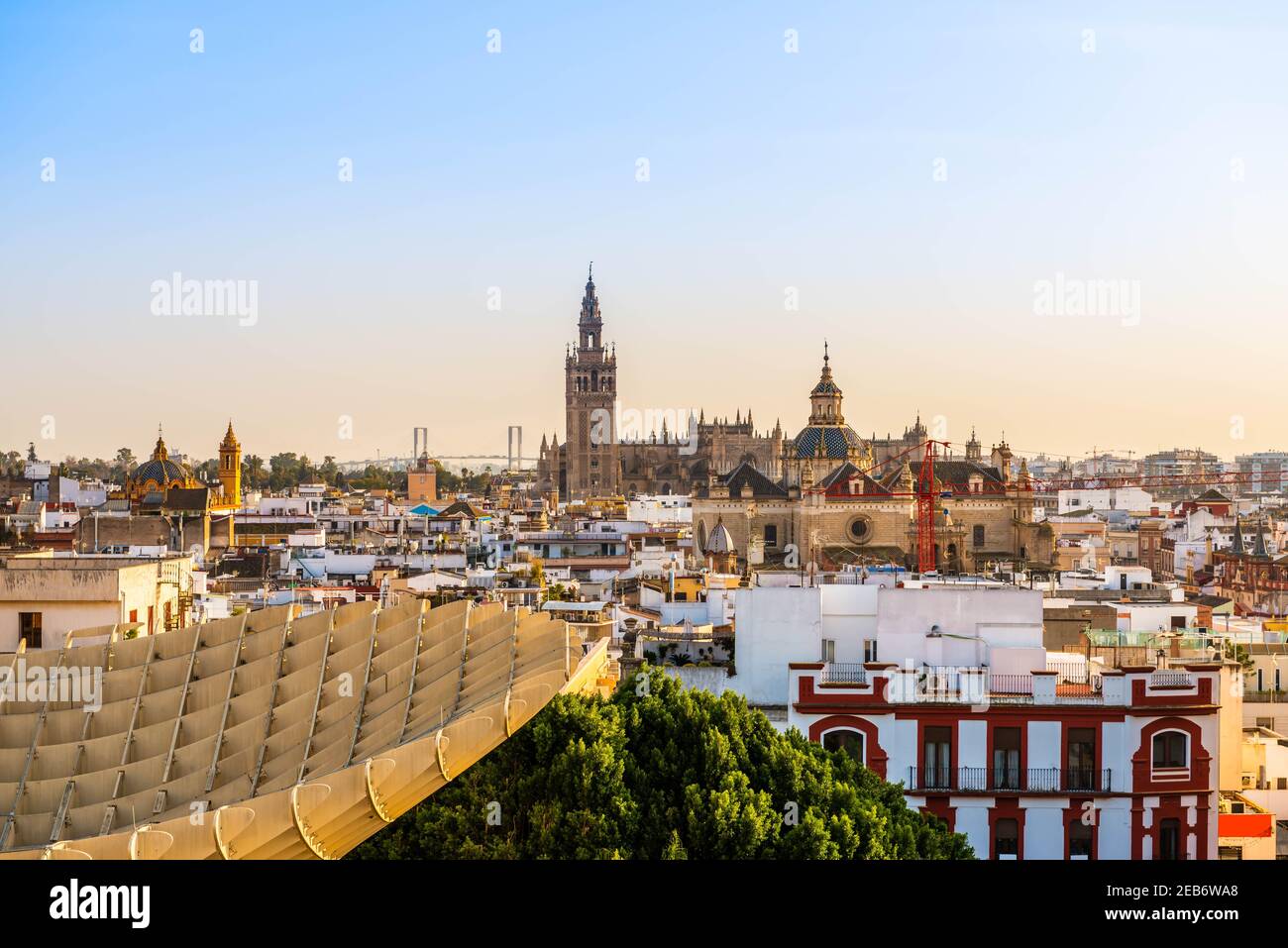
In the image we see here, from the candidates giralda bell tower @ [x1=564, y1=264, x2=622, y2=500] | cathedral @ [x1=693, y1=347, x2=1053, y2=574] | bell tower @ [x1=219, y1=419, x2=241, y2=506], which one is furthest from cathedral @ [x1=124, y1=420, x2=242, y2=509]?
giralda bell tower @ [x1=564, y1=264, x2=622, y2=500]

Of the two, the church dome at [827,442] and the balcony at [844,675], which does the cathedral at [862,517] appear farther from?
the balcony at [844,675]

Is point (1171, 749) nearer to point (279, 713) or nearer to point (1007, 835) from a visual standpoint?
point (1007, 835)

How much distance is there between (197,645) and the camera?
15.4 meters

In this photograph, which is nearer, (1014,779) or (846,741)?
(1014,779)

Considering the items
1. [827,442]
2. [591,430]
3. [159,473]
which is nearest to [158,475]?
[159,473]

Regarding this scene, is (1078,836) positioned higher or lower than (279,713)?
lower

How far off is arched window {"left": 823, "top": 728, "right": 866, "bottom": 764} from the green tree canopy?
274cm

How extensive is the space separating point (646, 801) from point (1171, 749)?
6895 millimetres

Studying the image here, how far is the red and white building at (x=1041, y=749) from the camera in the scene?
17609 mm

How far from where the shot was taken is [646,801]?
14.1m

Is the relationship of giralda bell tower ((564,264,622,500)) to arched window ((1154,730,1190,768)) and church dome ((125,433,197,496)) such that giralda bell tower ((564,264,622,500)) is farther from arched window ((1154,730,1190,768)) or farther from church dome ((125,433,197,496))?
arched window ((1154,730,1190,768))
